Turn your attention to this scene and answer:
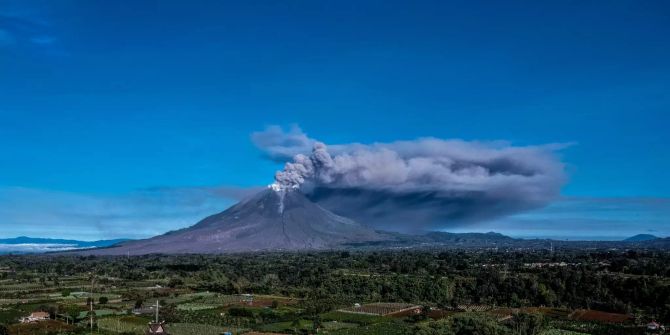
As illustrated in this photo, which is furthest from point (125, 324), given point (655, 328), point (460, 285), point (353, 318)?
point (460, 285)

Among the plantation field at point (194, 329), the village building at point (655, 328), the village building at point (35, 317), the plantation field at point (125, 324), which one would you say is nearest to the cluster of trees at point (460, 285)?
the village building at point (655, 328)

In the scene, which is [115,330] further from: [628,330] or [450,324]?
[628,330]

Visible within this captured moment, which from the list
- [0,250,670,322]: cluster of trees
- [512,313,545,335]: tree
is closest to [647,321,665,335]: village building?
[0,250,670,322]: cluster of trees

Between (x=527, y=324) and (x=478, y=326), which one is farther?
(x=527, y=324)

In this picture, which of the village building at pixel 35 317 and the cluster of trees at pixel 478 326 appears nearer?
the cluster of trees at pixel 478 326

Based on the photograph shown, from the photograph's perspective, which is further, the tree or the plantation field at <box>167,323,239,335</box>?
the tree

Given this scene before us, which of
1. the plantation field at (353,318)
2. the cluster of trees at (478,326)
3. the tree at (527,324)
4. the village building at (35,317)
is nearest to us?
the cluster of trees at (478,326)

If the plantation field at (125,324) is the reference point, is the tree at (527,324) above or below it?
below

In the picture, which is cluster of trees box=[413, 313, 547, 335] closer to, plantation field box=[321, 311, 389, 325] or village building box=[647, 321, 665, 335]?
village building box=[647, 321, 665, 335]

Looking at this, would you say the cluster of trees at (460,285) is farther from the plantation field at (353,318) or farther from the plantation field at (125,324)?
the plantation field at (125,324)

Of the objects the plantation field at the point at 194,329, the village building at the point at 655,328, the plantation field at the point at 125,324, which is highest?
the plantation field at the point at 125,324

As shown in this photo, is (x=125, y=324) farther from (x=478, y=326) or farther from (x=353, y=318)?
(x=478, y=326)

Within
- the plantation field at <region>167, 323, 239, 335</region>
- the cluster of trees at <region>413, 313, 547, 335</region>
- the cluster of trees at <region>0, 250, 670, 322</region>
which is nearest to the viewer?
the cluster of trees at <region>413, 313, 547, 335</region>

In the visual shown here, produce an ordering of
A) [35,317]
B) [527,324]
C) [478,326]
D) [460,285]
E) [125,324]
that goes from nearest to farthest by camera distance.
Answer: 1. [478,326]
2. [527,324]
3. [125,324]
4. [35,317]
5. [460,285]
